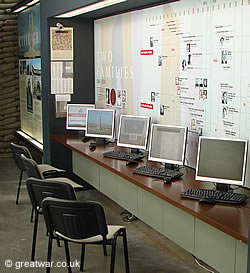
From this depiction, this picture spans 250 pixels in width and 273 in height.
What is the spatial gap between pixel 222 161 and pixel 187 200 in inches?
18.1

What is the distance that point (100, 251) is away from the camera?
5.16 m

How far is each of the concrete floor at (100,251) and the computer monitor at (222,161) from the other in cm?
98

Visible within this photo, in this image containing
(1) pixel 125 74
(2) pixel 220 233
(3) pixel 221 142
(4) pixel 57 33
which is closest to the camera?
(2) pixel 220 233

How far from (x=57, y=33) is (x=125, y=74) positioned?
1427mm

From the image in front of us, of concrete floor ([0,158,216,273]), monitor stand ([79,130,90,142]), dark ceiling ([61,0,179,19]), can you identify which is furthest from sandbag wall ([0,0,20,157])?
concrete floor ([0,158,216,273])

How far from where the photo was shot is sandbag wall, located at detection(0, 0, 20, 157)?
10.0 meters

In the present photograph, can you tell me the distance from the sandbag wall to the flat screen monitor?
11.5 feet

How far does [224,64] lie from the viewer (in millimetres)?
4469

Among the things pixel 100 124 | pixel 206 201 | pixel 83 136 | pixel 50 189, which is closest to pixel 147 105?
pixel 100 124

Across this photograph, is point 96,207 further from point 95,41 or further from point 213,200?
point 95,41

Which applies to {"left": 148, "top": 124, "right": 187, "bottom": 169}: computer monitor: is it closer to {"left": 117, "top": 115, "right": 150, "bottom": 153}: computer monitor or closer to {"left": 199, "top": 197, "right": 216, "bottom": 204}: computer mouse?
{"left": 117, "top": 115, "right": 150, "bottom": 153}: computer monitor

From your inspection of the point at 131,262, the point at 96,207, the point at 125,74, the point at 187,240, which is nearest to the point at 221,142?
the point at 187,240

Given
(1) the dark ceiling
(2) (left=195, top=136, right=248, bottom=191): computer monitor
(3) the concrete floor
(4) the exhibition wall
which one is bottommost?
(3) the concrete floor

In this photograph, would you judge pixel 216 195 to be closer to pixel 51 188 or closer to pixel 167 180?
pixel 167 180
